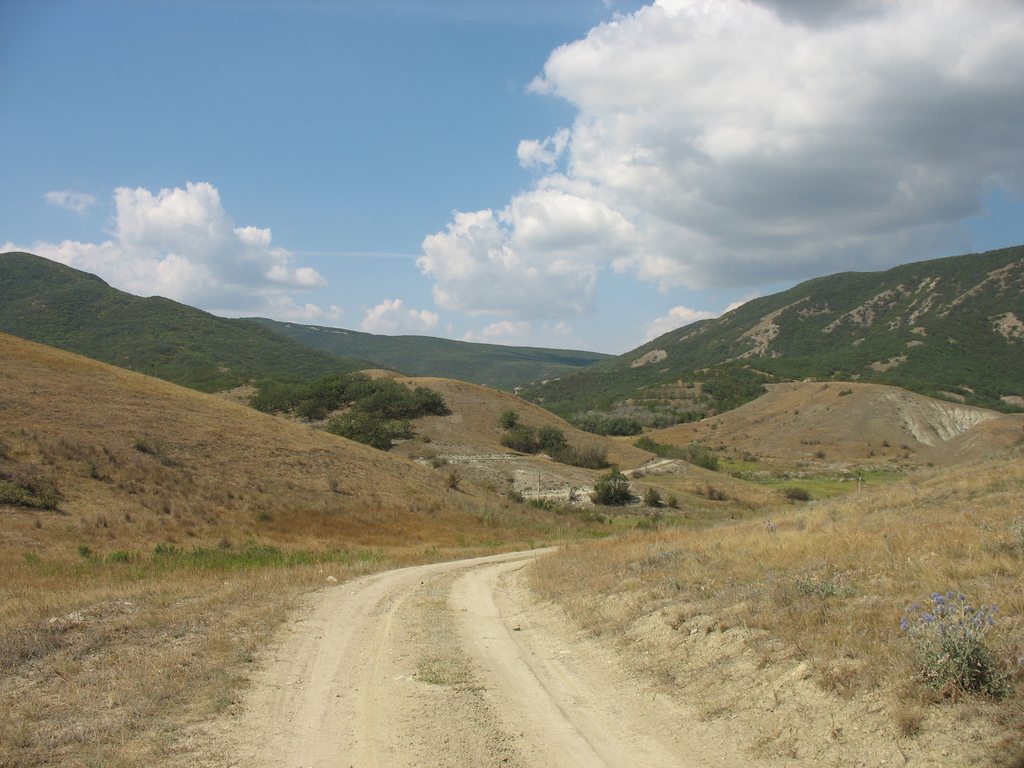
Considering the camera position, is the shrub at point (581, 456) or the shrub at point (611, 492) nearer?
the shrub at point (611, 492)

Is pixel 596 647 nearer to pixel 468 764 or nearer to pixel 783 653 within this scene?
pixel 783 653

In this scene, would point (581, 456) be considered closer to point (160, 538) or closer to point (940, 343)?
point (160, 538)

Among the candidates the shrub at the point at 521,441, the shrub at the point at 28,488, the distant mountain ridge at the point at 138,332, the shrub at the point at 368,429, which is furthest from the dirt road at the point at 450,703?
the distant mountain ridge at the point at 138,332

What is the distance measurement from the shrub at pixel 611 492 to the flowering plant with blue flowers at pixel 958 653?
4367cm

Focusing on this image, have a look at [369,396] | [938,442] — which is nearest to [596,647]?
[369,396]

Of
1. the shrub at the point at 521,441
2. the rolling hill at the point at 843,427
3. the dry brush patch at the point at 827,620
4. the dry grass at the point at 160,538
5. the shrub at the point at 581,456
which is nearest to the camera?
the dry brush patch at the point at 827,620

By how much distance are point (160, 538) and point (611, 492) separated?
34.6 meters

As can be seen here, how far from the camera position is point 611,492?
48.3 metres

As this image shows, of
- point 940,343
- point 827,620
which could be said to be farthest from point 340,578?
point 940,343

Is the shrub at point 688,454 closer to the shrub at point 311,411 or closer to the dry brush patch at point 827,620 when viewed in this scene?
the shrub at point 311,411

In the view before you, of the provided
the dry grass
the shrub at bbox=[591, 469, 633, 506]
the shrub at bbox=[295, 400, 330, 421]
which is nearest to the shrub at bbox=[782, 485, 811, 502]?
the shrub at bbox=[591, 469, 633, 506]

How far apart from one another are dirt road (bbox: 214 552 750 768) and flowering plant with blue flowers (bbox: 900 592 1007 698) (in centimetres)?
169

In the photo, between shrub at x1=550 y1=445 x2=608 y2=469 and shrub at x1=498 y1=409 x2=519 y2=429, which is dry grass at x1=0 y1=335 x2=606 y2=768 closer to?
shrub at x1=550 y1=445 x2=608 y2=469

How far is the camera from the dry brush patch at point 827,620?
4.56m
